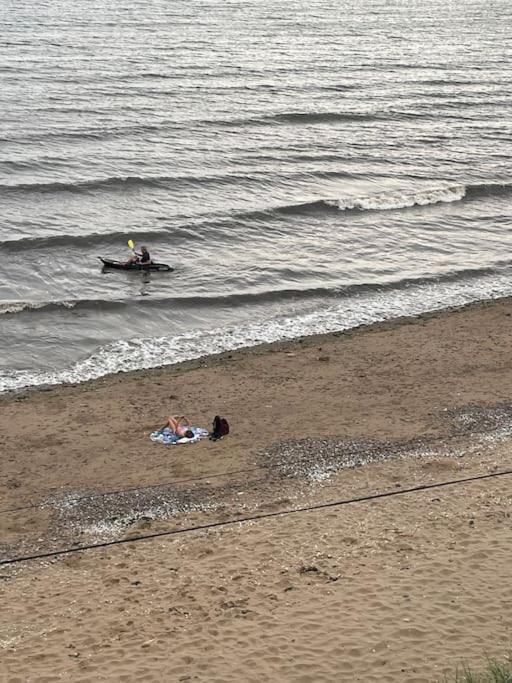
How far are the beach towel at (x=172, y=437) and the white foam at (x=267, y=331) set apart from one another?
12.3 ft

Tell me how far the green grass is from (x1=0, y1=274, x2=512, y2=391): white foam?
12.5m

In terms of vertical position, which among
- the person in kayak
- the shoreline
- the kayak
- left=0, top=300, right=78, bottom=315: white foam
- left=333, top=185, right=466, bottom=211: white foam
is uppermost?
left=333, top=185, right=466, bottom=211: white foam

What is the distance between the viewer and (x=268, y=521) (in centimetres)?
1440

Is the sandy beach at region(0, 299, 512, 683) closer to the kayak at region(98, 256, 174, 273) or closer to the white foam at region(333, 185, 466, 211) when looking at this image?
the kayak at region(98, 256, 174, 273)

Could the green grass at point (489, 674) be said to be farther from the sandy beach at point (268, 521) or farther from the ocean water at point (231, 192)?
the ocean water at point (231, 192)

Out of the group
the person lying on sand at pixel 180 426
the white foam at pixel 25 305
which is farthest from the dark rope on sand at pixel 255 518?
the white foam at pixel 25 305

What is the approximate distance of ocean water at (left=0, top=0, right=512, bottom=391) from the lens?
2472 centimetres

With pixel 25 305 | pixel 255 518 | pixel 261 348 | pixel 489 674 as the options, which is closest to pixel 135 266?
pixel 25 305

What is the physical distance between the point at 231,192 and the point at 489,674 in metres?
26.6

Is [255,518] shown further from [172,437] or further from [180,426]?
[180,426]

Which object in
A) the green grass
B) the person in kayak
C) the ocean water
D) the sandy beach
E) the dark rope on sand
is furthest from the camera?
the person in kayak

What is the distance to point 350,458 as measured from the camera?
54.6 feet

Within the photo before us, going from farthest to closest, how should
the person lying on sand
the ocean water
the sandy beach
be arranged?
the ocean water, the person lying on sand, the sandy beach

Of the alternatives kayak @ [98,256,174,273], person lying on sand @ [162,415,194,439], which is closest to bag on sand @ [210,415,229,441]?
person lying on sand @ [162,415,194,439]
